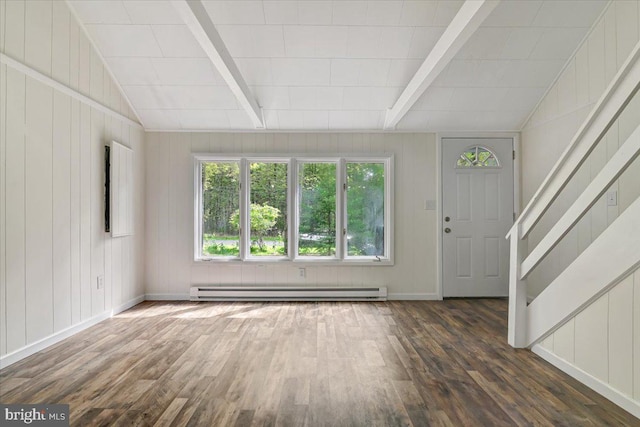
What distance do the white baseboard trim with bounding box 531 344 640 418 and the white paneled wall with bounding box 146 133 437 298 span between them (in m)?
1.92

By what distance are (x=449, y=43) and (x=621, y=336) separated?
211cm

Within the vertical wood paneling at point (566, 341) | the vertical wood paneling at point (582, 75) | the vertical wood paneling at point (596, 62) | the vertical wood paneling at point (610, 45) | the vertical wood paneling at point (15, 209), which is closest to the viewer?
the vertical wood paneling at point (566, 341)

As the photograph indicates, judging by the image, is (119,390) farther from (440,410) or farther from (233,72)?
(233,72)

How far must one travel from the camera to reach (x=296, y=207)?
454 centimetres

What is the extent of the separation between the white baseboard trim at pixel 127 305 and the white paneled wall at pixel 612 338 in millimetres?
4148

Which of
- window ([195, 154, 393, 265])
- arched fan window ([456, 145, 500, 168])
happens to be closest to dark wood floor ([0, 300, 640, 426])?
window ([195, 154, 393, 265])

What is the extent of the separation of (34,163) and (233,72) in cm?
169

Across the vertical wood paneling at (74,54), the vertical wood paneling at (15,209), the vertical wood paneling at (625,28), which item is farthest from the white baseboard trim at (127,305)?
the vertical wood paneling at (625,28)

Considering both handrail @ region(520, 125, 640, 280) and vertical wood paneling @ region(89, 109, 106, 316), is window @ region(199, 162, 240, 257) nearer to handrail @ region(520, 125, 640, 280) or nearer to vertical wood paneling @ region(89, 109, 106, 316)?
vertical wood paneling @ region(89, 109, 106, 316)

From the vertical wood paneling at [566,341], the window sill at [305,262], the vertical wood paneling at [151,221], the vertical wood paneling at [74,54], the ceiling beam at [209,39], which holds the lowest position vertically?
the vertical wood paneling at [566,341]

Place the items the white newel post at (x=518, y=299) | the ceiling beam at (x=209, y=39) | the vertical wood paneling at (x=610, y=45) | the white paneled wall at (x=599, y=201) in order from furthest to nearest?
the vertical wood paneling at (x=610, y=45), the white newel post at (x=518, y=299), the ceiling beam at (x=209, y=39), the white paneled wall at (x=599, y=201)

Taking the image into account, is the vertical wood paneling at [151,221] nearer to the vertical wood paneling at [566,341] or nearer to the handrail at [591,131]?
the handrail at [591,131]

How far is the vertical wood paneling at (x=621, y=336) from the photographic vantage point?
6.28ft

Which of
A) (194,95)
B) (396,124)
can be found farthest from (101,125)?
(396,124)
